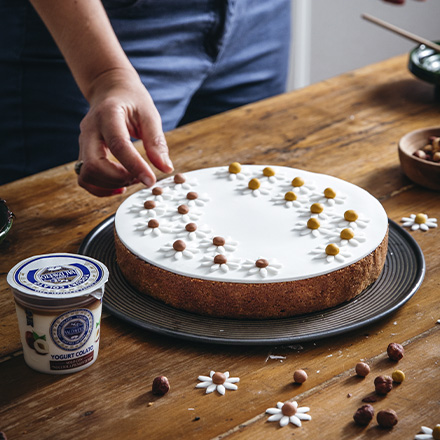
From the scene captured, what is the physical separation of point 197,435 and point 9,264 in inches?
20.1

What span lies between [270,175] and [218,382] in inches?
19.6

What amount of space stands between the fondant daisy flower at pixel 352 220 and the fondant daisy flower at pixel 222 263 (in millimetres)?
204

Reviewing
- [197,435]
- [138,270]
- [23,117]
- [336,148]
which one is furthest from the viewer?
[23,117]

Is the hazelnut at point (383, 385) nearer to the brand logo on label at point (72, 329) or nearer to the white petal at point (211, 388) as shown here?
the white petal at point (211, 388)

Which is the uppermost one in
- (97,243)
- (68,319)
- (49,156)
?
(68,319)

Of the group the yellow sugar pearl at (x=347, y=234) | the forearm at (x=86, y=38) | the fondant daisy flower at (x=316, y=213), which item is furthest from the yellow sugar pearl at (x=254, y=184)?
the forearm at (x=86, y=38)

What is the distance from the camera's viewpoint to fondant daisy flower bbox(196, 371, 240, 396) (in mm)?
783

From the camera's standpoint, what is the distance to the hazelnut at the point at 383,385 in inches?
30.1

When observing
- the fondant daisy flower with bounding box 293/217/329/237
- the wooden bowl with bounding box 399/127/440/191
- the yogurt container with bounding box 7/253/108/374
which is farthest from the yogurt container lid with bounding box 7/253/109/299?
the wooden bowl with bounding box 399/127/440/191

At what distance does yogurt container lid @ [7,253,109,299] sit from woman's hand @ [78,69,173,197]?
0.30 meters

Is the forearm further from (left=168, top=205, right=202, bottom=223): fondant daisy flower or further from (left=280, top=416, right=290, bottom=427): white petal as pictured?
(left=280, top=416, right=290, bottom=427): white petal

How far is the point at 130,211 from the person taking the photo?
108 cm

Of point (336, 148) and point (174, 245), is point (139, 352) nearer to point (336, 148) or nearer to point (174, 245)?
point (174, 245)

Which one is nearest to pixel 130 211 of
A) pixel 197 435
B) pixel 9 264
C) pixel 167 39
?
pixel 9 264
